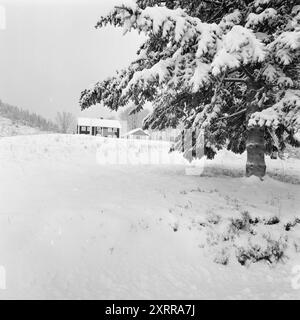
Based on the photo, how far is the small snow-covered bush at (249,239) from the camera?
6633mm

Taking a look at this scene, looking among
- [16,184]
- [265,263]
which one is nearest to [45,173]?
[16,184]

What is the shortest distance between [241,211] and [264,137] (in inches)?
156

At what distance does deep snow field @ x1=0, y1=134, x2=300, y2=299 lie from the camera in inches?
211

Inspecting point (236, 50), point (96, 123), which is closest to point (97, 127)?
point (96, 123)

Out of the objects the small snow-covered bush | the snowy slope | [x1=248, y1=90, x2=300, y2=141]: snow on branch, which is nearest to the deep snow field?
the small snow-covered bush

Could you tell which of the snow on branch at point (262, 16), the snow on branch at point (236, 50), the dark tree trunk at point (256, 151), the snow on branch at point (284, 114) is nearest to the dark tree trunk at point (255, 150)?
the dark tree trunk at point (256, 151)

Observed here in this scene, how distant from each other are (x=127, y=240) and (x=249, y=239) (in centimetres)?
253

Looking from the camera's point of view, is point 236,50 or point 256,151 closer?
point 236,50

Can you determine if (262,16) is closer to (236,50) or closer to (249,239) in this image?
(236,50)

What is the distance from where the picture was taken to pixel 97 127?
246 feet

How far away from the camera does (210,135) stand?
9.78m

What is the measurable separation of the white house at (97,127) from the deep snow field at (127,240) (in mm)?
65805

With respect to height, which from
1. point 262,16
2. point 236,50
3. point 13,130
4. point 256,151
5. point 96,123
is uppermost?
point 96,123

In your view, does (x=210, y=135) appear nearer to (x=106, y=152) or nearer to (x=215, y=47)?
(x=215, y=47)
